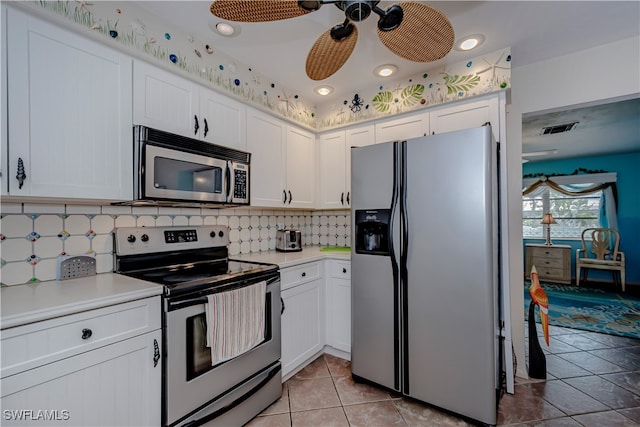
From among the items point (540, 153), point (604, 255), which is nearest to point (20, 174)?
point (540, 153)

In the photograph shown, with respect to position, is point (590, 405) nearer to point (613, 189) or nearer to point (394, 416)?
point (394, 416)

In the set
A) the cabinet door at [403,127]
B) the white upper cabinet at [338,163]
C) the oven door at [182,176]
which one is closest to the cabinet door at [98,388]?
the oven door at [182,176]

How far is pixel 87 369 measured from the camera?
1.16 m

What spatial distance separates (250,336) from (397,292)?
0.98 metres

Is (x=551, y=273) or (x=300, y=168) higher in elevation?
(x=300, y=168)

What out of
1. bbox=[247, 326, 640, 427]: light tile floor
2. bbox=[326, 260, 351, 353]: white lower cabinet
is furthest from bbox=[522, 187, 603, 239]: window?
bbox=[326, 260, 351, 353]: white lower cabinet

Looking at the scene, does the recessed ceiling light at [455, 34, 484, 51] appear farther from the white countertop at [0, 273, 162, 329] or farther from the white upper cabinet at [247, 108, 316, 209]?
the white countertop at [0, 273, 162, 329]

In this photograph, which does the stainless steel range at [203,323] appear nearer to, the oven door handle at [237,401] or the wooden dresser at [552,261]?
the oven door handle at [237,401]

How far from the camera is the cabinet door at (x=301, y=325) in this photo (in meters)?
2.14

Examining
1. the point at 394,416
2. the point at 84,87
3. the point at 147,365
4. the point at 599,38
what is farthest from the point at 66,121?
the point at 599,38

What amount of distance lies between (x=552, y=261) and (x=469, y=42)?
17.8ft

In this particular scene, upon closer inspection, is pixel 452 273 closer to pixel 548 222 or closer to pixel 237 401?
pixel 237 401

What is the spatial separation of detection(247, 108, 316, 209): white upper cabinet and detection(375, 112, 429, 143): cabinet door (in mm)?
749

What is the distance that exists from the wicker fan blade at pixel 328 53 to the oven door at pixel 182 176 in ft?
2.86
